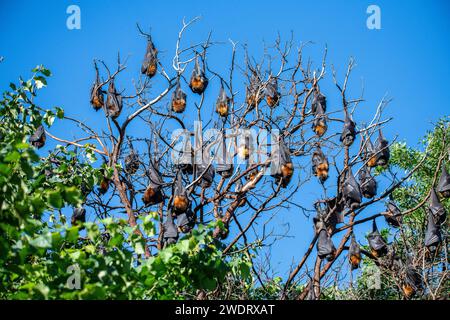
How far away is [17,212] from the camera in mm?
5527

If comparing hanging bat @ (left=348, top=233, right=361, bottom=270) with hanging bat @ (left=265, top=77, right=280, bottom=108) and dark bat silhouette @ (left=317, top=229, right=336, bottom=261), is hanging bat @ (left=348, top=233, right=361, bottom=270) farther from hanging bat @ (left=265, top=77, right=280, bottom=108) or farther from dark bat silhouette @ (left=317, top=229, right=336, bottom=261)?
hanging bat @ (left=265, top=77, right=280, bottom=108)

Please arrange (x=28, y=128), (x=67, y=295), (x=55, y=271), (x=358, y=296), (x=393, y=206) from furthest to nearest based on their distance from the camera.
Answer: (x=393, y=206) → (x=358, y=296) → (x=28, y=128) → (x=55, y=271) → (x=67, y=295)

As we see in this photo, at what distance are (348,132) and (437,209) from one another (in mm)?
1842

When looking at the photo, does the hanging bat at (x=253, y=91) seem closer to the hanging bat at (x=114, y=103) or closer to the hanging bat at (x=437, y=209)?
the hanging bat at (x=114, y=103)

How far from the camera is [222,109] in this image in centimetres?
1113

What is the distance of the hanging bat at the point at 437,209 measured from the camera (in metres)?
11.7

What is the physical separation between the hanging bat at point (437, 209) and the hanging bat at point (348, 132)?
5.07 ft

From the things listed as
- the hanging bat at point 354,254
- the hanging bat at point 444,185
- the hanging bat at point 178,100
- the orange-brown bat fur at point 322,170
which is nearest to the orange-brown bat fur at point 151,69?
the hanging bat at point 178,100

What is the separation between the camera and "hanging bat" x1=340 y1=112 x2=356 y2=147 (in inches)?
438

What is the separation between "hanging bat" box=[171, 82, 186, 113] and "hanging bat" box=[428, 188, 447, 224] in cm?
372

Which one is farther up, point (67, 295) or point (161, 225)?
point (161, 225)
